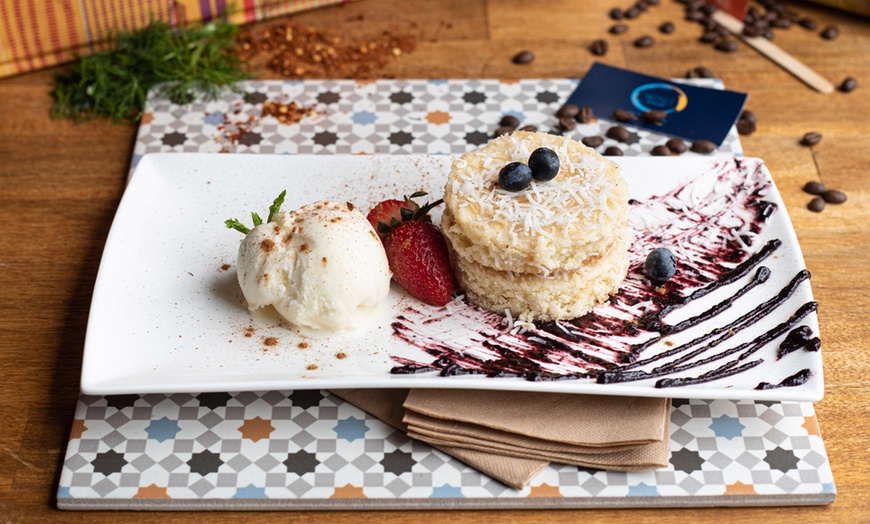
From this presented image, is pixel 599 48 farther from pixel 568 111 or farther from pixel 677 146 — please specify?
pixel 677 146

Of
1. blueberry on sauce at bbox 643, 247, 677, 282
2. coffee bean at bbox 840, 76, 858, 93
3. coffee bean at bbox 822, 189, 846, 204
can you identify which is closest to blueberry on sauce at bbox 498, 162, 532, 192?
blueberry on sauce at bbox 643, 247, 677, 282

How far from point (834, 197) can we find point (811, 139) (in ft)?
1.30

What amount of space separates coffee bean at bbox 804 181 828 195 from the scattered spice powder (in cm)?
193

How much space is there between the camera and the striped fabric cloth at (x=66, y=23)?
4.03 metres

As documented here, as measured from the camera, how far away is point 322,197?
126 inches

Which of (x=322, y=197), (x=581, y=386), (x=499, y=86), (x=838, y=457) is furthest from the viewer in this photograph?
(x=499, y=86)

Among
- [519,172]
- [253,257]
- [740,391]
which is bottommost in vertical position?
[740,391]

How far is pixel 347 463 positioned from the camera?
8.51 ft

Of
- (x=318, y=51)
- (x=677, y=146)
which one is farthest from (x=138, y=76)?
(x=677, y=146)

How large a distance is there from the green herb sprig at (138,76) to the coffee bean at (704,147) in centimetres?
203

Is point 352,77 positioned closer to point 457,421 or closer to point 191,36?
point 191,36

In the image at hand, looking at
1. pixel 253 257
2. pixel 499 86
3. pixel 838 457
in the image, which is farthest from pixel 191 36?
pixel 838 457

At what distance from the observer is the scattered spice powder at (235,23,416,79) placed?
4.21 metres

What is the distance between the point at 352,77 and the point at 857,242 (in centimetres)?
230
